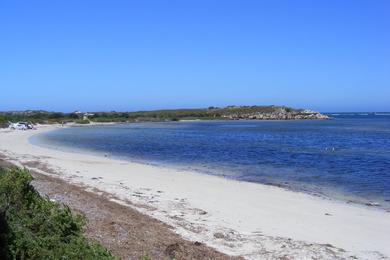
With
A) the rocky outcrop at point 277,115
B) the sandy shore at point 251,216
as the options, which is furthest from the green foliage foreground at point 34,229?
the rocky outcrop at point 277,115

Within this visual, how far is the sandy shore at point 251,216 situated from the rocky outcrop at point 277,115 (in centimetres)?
13542

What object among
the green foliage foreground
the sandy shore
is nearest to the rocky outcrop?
the sandy shore

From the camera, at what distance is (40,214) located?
7.71 m

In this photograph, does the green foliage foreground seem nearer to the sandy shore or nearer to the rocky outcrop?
the sandy shore

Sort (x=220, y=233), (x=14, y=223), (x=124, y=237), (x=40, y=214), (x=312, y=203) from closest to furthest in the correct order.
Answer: (x=14, y=223) < (x=40, y=214) < (x=124, y=237) < (x=220, y=233) < (x=312, y=203)

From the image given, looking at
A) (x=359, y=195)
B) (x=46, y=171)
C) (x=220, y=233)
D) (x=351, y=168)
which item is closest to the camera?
(x=220, y=233)

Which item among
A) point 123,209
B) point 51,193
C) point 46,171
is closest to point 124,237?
point 123,209

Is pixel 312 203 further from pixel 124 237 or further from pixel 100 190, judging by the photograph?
pixel 124 237

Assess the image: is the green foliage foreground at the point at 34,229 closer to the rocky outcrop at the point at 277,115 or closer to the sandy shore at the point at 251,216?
the sandy shore at the point at 251,216

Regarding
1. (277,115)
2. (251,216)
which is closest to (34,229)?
(251,216)

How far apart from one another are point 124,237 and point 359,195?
12.5 meters

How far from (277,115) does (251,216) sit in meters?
146

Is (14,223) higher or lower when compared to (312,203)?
higher

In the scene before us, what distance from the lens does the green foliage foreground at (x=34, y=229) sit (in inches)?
247
